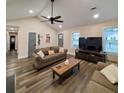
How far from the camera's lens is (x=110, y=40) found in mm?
5695

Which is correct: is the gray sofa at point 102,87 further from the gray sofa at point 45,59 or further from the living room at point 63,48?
the gray sofa at point 45,59

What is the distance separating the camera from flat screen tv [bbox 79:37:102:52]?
5.73 meters

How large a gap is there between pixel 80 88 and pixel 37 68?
231 centimetres

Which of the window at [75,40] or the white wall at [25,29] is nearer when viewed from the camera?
the white wall at [25,29]

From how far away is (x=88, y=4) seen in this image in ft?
14.4

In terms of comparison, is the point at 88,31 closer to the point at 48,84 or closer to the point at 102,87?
the point at 48,84

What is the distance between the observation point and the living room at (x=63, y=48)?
278 cm

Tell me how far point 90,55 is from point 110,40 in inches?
60.2

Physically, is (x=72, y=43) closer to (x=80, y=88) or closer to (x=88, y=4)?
(x=88, y=4)

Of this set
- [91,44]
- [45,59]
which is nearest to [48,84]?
[45,59]

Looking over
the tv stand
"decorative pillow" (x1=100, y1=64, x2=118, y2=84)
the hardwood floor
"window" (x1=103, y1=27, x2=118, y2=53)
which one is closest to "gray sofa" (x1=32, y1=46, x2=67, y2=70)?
the hardwood floor

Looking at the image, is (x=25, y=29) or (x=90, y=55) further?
(x=25, y=29)

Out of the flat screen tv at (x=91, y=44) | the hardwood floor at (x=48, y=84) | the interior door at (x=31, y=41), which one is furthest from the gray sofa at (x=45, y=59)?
the interior door at (x=31, y=41)
